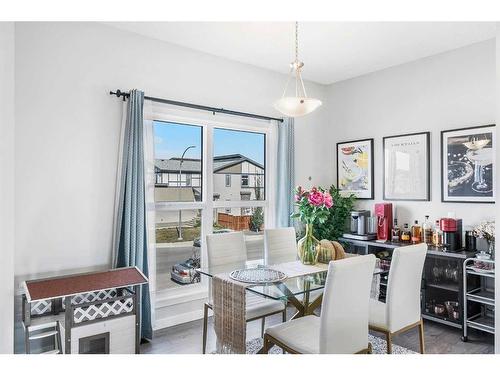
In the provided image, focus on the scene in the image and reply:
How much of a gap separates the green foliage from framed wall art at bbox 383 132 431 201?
0.45m

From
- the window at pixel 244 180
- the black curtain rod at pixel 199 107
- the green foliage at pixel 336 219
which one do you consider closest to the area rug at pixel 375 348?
the green foliage at pixel 336 219

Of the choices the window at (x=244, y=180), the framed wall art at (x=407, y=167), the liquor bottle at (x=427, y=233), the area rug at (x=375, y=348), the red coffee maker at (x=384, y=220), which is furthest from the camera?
the window at (x=244, y=180)

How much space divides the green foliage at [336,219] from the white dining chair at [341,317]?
195cm

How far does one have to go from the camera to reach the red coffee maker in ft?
12.3

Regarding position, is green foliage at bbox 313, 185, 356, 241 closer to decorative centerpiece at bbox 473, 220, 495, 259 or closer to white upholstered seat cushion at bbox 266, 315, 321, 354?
decorative centerpiece at bbox 473, 220, 495, 259

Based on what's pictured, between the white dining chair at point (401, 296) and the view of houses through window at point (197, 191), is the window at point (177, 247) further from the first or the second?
the white dining chair at point (401, 296)

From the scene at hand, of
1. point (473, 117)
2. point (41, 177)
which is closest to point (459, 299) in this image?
point (473, 117)

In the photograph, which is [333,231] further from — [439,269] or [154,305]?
[154,305]

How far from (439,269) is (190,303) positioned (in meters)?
2.40

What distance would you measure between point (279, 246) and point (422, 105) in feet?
6.92

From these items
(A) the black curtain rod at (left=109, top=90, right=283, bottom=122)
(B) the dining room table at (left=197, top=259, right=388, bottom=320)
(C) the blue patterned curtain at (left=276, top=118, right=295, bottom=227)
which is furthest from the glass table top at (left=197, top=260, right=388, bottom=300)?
Result: (A) the black curtain rod at (left=109, top=90, right=283, bottom=122)

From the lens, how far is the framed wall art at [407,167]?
364 centimetres
